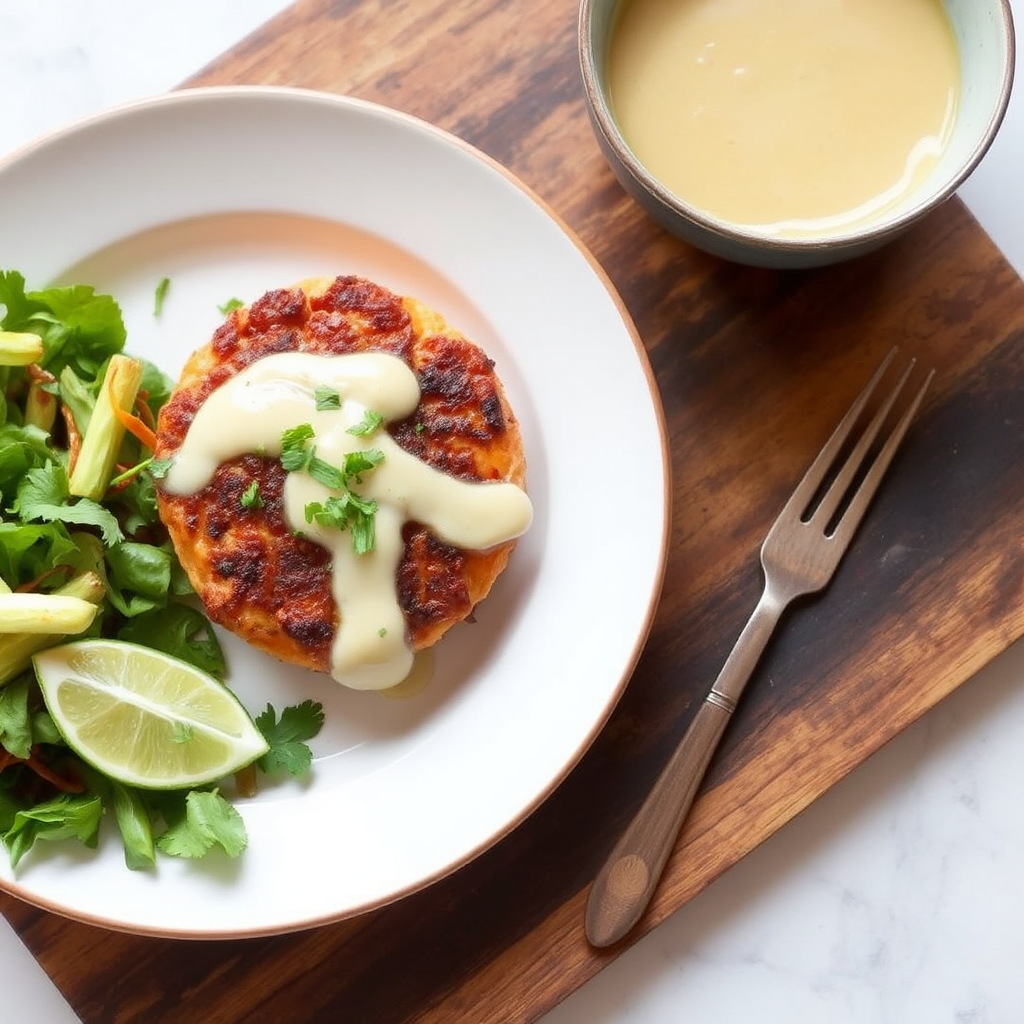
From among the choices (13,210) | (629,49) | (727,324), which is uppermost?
(13,210)

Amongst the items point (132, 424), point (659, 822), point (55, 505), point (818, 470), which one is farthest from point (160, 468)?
point (818, 470)

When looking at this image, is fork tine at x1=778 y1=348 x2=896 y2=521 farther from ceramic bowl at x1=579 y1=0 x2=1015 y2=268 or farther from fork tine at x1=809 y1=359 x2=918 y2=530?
ceramic bowl at x1=579 y1=0 x2=1015 y2=268

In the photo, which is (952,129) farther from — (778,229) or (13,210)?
(13,210)

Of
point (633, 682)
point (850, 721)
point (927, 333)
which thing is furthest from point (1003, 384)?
point (633, 682)

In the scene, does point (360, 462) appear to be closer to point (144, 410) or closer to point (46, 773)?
point (144, 410)

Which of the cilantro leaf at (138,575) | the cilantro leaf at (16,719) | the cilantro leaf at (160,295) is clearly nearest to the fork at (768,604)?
the cilantro leaf at (138,575)

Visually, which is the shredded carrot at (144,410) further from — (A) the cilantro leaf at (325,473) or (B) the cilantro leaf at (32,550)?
(A) the cilantro leaf at (325,473)
